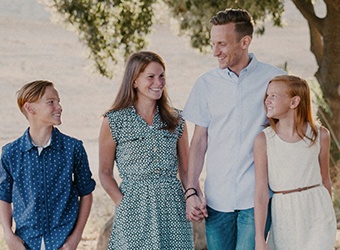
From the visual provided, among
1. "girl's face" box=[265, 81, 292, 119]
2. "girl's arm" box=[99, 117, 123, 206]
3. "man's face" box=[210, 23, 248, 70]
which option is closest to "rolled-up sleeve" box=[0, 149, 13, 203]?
"girl's arm" box=[99, 117, 123, 206]

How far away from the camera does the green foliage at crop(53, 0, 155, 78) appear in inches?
401

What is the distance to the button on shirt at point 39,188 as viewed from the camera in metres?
4.32

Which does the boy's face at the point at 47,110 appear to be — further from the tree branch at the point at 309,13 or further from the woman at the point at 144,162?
the tree branch at the point at 309,13

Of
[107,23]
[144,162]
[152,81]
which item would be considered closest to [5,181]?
[144,162]

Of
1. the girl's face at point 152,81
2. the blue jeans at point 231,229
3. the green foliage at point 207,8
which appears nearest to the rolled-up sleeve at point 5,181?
the girl's face at point 152,81

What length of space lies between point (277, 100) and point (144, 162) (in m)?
0.84

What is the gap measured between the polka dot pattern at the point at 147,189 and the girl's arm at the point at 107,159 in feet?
0.10

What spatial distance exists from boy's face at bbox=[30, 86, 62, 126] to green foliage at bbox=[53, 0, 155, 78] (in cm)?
582

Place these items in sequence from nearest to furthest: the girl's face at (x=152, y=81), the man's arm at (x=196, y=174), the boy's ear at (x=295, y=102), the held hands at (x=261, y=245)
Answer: the held hands at (x=261, y=245) → the boy's ear at (x=295, y=102) → the man's arm at (x=196, y=174) → the girl's face at (x=152, y=81)

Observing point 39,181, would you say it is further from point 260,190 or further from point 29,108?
point 260,190

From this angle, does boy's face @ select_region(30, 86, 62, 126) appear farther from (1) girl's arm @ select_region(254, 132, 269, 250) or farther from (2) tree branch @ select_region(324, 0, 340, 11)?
(2) tree branch @ select_region(324, 0, 340, 11)

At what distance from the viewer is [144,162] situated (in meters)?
4.59

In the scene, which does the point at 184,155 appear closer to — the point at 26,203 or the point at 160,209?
the point at 160,209

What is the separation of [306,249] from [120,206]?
1.07 metres
